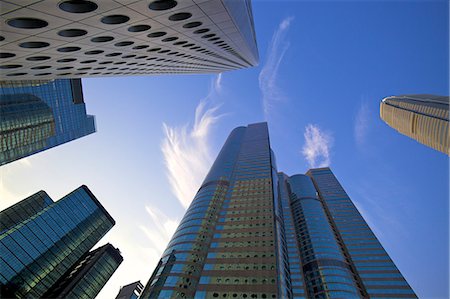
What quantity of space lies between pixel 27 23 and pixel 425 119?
3271 inches

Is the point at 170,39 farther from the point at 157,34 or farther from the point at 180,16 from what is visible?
the point at 180,16

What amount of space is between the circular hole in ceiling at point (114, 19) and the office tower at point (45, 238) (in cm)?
10550

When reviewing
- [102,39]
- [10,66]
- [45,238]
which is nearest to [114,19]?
[102,39]

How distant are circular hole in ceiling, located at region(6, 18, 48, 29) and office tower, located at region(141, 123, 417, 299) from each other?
57.2 m

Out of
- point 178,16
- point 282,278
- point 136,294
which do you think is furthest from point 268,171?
Result: point 136,294

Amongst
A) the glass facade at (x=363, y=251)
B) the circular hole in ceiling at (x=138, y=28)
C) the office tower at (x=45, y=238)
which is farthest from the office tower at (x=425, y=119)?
the office tower at (x=45, y=238)

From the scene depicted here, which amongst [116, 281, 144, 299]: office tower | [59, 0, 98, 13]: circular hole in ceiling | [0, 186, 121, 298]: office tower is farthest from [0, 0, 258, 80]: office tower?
[116, 281, 144, 299]: office tower

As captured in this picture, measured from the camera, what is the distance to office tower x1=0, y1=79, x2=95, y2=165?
102 metres

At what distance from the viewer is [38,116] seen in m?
117

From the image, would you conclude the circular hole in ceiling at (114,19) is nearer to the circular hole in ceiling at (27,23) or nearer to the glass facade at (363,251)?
the circular hole in ceiling at (27,23)

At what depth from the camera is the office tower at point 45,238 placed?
92.8m

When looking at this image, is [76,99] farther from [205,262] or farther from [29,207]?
[205,262]

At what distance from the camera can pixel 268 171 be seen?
116938mm

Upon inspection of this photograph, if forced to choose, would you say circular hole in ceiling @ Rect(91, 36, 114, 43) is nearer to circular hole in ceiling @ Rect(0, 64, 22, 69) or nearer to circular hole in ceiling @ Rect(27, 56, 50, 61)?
circular hole in ceiling @ Rect(27, 56, 50, 61)
